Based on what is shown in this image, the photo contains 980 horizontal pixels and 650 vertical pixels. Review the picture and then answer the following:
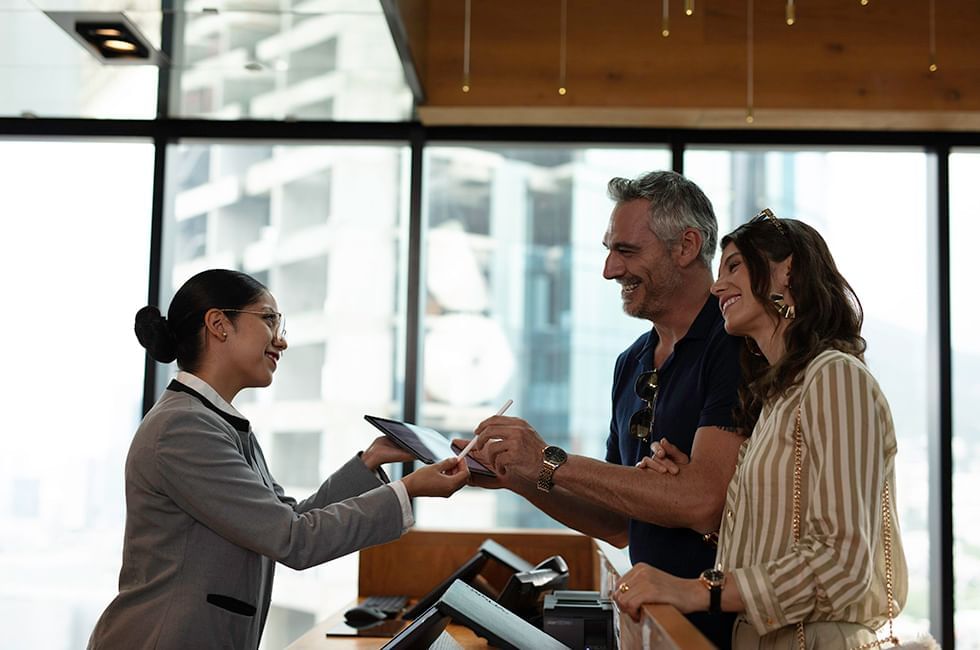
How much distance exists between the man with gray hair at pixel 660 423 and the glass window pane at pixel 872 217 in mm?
1923

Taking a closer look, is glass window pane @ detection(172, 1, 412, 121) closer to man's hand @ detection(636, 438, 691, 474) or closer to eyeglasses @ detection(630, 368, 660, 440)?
eyeglasses @ detection(630, 368, 660, 440)

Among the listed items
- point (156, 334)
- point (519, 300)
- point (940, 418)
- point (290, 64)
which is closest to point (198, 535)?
point (156, 334)

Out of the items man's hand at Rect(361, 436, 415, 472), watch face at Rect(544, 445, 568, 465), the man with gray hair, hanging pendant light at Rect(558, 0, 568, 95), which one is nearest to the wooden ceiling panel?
hanging pendant light at Rect(558, 0, 568, 95)

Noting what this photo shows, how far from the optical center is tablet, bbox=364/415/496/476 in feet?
7.95

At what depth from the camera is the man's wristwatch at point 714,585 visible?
165 cm

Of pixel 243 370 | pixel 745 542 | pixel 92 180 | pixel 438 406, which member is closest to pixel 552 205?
pixel 438 406

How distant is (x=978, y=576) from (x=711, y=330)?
2.61 metres

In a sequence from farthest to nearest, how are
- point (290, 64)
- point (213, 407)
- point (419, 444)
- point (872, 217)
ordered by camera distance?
point (872, 217) → point (290, 64) → point (419, 444) → point (213, 407)

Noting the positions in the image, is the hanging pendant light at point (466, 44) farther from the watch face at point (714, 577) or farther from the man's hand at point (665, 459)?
the watch face at point (714, 577)

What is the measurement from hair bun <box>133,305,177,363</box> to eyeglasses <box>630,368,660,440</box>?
3.43 ft

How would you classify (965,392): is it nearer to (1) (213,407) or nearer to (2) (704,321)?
(2) (704,321)

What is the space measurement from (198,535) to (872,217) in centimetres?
328

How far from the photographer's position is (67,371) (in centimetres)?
455

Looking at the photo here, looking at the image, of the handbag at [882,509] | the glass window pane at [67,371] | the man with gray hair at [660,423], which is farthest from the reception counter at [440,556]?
the handbag at [882,509]
